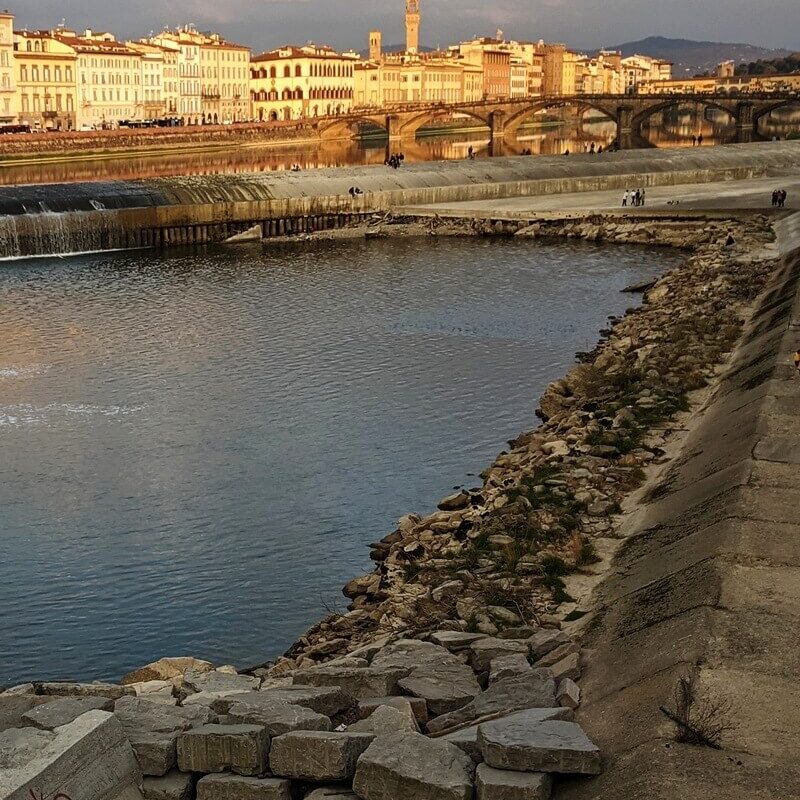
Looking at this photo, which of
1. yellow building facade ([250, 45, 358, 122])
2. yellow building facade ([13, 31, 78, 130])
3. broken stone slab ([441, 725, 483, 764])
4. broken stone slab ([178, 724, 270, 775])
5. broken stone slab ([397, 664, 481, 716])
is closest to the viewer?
broken stone slab ([441, 725, 483, 764])

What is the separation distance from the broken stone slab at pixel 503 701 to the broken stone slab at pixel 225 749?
1183 millimetres

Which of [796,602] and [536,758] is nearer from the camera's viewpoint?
[536,758]

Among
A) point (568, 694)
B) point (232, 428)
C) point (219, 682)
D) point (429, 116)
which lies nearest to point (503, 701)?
point (568, 694)

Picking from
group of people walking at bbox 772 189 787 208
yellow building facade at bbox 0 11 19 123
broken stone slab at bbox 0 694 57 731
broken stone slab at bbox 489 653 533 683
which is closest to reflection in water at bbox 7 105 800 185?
yellow building facade at bbox 0 11 19 123

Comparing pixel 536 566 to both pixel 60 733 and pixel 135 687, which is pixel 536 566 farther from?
pixel 60 733

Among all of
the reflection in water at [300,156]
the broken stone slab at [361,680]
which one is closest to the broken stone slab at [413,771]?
the broken stone slab at [361,680]

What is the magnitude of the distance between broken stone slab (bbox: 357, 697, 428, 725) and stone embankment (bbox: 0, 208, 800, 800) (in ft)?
0.05

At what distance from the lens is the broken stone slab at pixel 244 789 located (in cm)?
707

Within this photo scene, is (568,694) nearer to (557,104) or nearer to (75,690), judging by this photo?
(75,690)

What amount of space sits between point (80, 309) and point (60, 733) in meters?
24.2

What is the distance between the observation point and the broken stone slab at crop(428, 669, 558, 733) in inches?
307

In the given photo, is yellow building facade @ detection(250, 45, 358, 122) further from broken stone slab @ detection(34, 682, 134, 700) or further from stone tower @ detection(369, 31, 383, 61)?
broken stone slab @ detection(34, 682, 134, 700)

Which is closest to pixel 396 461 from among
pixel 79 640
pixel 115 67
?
pixel 79 640

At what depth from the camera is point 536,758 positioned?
6.80 meters
